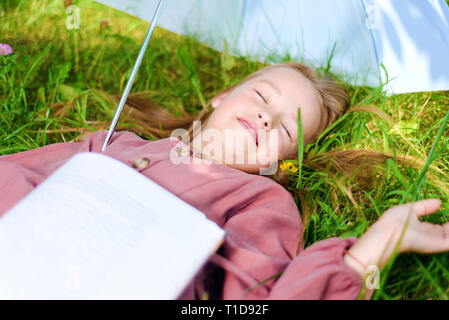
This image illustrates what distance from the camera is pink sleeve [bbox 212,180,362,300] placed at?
2.92 feet

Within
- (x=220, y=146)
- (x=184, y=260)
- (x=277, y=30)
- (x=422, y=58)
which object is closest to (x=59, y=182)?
(x=184, y=260)

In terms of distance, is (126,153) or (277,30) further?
(277,30)

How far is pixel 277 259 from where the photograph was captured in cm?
102

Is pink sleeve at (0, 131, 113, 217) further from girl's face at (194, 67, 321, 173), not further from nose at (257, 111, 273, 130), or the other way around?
nose at (257, 111, 273, 130)

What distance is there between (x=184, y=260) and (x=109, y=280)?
140mm

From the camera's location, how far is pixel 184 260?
799 mm

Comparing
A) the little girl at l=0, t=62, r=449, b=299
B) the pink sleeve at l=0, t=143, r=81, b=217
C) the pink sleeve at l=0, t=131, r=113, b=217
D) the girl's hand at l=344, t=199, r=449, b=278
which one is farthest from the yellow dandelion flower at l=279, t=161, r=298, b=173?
the pink sleeve at l=0, t=143, r=81, b=217

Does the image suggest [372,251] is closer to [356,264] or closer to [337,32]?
[356,264]

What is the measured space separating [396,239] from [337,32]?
1126mm

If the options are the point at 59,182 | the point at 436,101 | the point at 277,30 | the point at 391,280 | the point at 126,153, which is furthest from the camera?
the point at 277,30

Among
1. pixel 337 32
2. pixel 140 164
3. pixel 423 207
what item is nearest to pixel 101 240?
pixel 140 164

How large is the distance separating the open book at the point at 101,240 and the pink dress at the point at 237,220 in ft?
0.29

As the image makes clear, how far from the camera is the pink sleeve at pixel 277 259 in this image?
889 millimetres

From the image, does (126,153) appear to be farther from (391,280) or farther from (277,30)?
(277,30)
